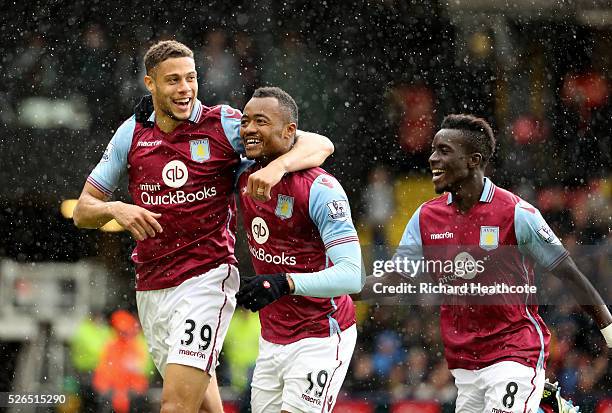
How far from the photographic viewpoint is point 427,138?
8.66 metres

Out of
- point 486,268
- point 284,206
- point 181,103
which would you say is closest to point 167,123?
point 181,103

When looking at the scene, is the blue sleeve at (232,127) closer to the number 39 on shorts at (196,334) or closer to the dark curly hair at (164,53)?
the dark curly hair at (164,53)

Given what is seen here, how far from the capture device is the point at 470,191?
545 cm

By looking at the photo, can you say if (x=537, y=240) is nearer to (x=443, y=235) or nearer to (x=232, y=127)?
(x=443, y=235)

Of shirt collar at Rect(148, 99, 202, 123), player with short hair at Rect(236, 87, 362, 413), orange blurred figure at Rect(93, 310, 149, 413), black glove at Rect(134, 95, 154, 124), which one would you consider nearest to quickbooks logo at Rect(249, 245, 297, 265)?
player with short hair at Rect(236, 87, 362, 413)

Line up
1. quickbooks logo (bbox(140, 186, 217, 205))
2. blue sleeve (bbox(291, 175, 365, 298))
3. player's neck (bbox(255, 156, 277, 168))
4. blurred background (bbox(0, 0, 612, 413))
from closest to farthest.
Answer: blue sleeve (bbox(291, 175, 365, 298)) < player's neck (bbox(255, 156, 277, 168)) < quickbooks logo (bbox(140, 186, 217, 205)) < blurred background (bbox(0, 0, 612, 413))

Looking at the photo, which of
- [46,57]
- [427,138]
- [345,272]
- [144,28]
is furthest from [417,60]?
[345,272]

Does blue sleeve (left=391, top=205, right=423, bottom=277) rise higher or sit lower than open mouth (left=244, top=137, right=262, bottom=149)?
lower

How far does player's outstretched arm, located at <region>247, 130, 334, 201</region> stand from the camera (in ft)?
14.8

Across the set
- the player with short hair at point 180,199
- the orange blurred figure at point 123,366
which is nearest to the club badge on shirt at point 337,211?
the player with short hair at point 180,199

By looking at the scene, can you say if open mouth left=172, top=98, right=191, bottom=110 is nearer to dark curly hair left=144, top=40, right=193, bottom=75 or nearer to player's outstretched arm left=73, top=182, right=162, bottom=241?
dark curly hair left=144, top=40, right=193, bottom=75

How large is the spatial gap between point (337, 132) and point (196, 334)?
394cm

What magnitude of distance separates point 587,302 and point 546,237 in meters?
0.34

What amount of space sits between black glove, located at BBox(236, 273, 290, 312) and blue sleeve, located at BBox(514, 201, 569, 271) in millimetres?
1372
